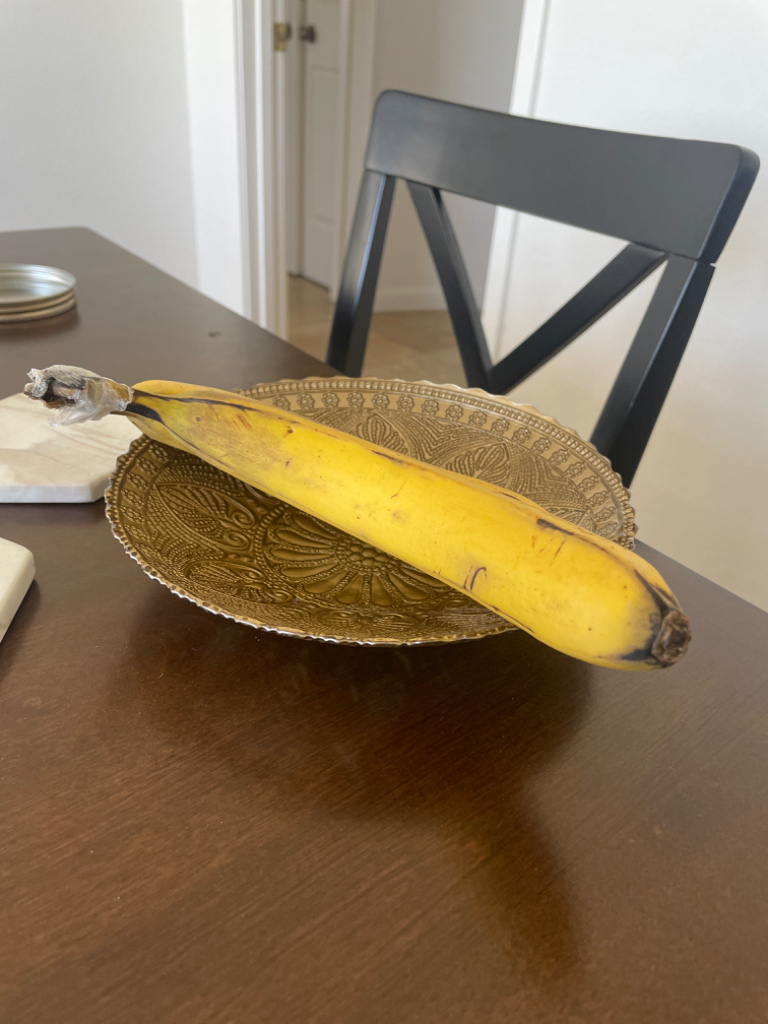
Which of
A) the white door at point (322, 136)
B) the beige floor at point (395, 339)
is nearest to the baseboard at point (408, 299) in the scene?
the beige floor at point (395, 339)

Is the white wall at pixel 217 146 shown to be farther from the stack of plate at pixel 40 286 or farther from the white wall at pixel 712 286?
the stack of plate at pixel 40 286

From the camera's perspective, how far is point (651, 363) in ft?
2.41

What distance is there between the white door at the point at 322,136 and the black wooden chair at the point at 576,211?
2.27m

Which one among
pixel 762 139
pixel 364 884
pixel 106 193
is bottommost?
pixel 106 193

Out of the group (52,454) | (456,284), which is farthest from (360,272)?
(52,454)

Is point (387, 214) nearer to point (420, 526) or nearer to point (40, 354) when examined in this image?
point (40, 354)

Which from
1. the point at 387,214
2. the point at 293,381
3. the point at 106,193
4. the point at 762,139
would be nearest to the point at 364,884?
the point at 293,381

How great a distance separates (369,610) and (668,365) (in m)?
0.49

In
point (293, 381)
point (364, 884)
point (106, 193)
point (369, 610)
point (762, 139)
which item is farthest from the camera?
point (106, 193)

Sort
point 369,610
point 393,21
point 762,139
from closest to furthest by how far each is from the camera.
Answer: point 369,610, point 762,139, point 393,21

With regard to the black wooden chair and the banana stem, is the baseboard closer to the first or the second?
the black wooden chair

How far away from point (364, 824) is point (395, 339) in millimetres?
2835

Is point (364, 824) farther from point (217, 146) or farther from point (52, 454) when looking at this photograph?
point (217, 146)

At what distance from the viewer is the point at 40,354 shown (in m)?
0.79
